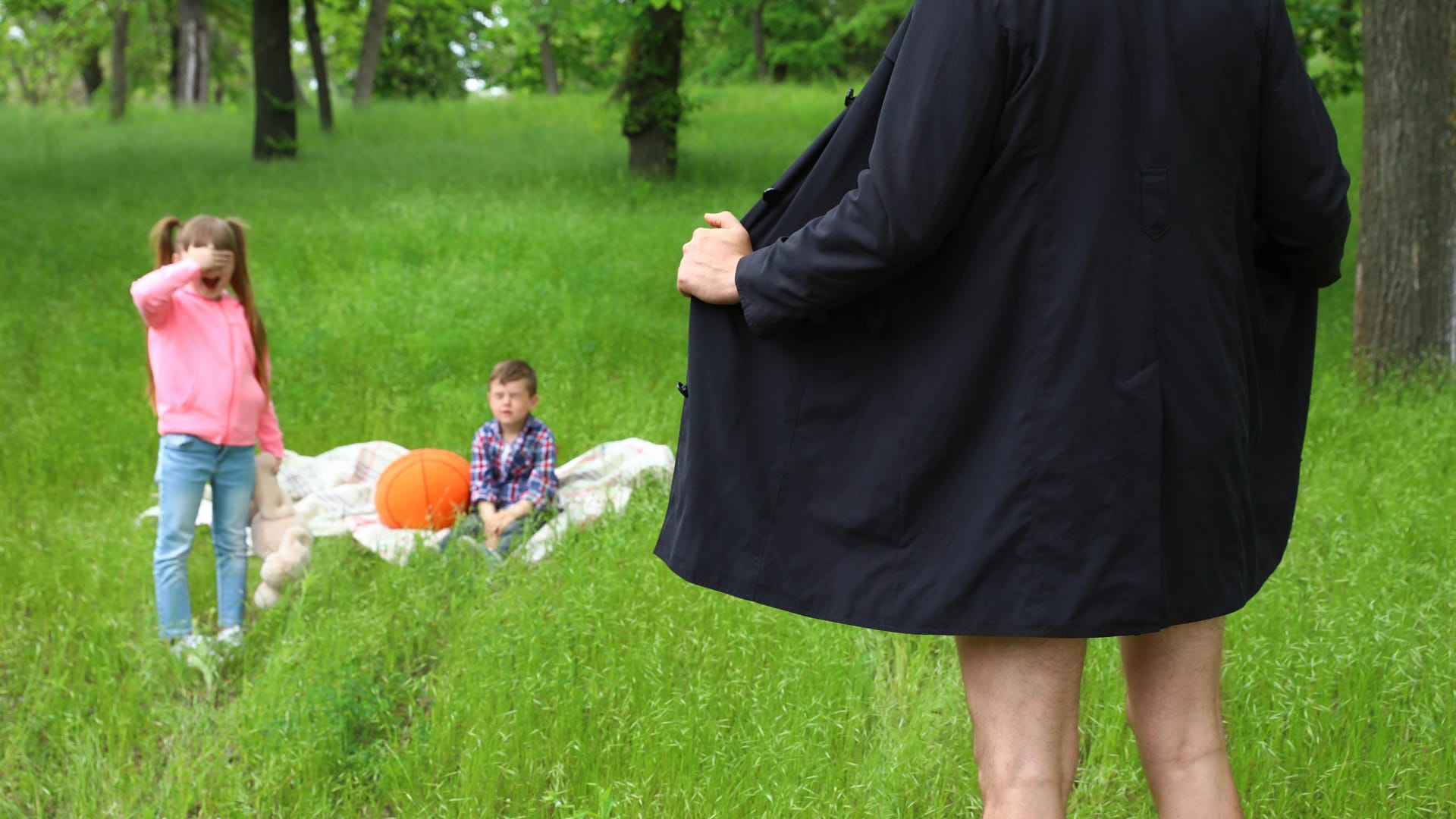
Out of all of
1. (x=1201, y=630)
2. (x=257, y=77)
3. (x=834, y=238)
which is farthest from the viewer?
(x=257, y=77)

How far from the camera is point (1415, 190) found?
7.15 m

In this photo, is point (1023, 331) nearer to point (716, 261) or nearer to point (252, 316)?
point (716, 261)

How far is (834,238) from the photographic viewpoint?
1.90 m

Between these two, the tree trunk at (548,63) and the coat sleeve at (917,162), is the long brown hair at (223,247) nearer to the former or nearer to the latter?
the coat sleeve at (917,162)

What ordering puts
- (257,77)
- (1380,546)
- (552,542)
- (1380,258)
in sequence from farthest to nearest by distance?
(257,77)
(1380,258)
(552,542)
(1380,546)

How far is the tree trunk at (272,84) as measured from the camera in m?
17.4

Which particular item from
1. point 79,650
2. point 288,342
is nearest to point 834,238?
point 79,650

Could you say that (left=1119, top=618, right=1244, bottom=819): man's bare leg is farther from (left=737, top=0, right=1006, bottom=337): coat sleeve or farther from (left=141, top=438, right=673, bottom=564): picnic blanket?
(left=141, top=438, right=673, bottom=564): picnic blanket

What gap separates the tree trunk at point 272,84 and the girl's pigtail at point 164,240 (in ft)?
42.2

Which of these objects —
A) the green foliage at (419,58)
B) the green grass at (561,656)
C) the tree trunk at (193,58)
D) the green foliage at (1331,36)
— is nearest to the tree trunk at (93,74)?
the tree trunk at (193,58)

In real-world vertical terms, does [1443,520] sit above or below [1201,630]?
below

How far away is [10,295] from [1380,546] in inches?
389

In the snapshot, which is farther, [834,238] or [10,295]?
[10,295]

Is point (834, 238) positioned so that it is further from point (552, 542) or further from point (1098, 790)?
point (552, 542)
